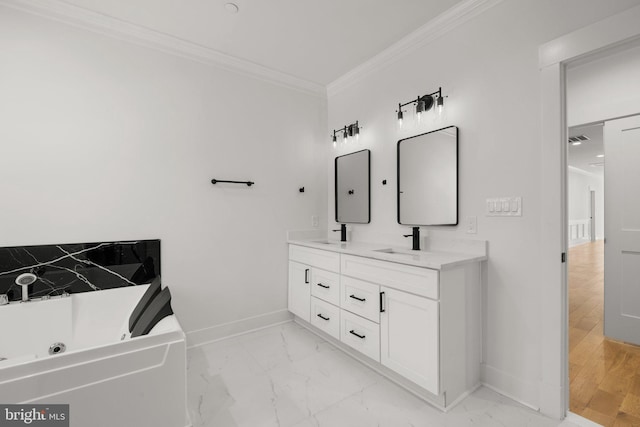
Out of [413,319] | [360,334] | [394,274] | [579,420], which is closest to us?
[579,420]

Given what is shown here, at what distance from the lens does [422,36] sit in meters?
2.35

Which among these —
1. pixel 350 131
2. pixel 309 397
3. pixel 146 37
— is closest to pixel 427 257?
pixel 309 397

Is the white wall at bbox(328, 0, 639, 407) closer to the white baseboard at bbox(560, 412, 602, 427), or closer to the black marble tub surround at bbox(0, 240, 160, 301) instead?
the white baseboard at bbox(560, 412, 602, 427)

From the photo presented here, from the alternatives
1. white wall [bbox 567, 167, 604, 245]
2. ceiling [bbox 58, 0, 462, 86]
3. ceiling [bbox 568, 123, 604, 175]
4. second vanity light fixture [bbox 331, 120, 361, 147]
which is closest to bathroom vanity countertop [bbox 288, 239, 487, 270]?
second vanity light fixture [bbox 331, 120, 361, 147]

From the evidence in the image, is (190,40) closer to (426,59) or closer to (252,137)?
(252,137)

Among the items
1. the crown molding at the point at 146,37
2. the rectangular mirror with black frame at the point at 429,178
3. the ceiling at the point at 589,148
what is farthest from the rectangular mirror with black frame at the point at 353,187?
the ceiling at the point at 589,148

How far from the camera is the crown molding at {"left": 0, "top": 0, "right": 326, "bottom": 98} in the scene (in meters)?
2.03

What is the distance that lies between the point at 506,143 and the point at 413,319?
129cm

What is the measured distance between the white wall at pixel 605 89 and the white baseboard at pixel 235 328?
3.57m

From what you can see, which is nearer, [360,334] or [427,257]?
[427,257]

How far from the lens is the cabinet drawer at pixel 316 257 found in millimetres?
2490

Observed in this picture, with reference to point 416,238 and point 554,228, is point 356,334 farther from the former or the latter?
point 554,228

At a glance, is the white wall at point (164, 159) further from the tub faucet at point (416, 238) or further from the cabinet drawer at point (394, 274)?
the tub faucet at point (416, 238)

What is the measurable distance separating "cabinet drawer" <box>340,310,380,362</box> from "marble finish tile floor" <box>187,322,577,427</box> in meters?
0.17
